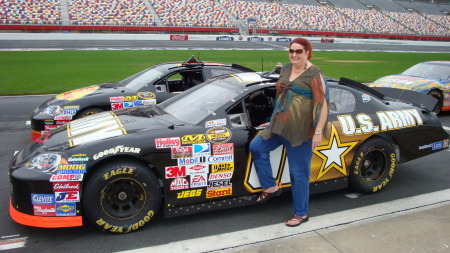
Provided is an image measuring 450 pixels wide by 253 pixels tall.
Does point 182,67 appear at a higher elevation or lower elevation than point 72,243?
higher

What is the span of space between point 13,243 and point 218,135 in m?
1.99

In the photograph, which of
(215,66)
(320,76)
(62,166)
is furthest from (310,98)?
(215,66)

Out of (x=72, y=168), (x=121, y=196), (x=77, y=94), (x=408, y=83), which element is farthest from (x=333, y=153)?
(x=408, y=83)

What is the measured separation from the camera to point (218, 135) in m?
3.72

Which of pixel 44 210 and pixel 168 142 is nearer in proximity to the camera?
pixel 44 210

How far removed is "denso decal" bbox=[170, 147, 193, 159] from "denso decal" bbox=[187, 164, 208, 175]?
118 millimetres

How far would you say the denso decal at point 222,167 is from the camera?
3668 millimetres

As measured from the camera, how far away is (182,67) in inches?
280

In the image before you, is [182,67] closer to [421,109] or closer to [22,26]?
[421,109]

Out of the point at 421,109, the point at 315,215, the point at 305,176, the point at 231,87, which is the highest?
the point at 231,87

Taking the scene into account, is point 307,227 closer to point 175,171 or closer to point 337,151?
point 337,151

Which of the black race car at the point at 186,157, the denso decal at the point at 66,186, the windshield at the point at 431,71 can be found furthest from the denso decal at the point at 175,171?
the windshield at the point at 431,71

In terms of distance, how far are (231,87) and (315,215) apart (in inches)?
62.9

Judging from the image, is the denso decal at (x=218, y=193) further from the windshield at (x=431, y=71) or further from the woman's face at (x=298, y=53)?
the windshield at (x=431, y=71)
